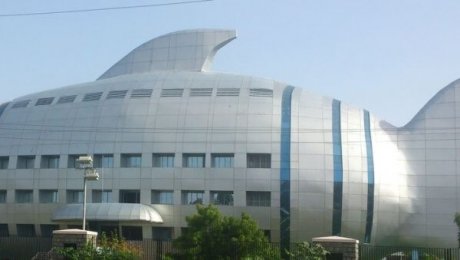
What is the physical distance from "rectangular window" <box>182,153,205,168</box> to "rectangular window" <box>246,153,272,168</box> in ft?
14.3

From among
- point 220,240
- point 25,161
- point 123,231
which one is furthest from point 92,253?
point 25,161

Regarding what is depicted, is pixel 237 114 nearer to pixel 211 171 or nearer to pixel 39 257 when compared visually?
pixel 211 171

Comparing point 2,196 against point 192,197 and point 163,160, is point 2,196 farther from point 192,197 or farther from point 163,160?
point 192,197

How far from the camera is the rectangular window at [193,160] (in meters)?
68.1

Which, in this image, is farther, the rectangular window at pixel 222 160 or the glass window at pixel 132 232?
the glass window at pixel 132 232

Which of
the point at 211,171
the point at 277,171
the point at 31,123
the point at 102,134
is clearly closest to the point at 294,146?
the point at 277,171

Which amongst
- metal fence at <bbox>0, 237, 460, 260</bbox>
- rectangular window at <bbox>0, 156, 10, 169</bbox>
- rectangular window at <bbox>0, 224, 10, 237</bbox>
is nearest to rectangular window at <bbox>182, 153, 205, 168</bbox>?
rectangular window at <bbox>0, 156, 10, 169</bbox>

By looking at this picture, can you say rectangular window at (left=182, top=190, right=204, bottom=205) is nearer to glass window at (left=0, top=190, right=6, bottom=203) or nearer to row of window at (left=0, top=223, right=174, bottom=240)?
row of window at (left=0, top=223, right=174, bottom=240)

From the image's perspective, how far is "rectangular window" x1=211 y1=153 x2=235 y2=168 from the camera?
67625 millimetres

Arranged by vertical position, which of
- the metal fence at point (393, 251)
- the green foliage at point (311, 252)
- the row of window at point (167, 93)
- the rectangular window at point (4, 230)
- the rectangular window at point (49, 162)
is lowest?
the rectangular window at point (4, 230)

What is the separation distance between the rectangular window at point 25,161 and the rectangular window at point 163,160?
13.0m

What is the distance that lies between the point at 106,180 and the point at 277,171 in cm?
1650

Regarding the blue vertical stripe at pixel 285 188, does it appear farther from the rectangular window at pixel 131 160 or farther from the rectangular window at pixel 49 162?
the rectangular window at pixel 49 162

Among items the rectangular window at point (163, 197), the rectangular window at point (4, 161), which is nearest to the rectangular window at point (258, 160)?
the rectangular window at point (163, 197)
